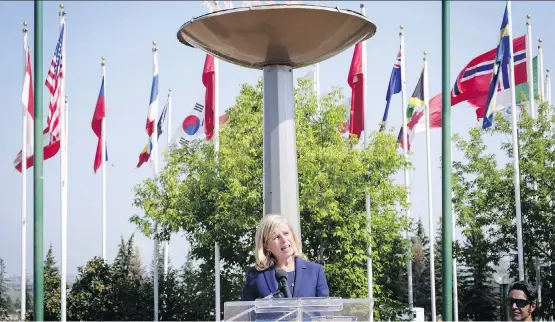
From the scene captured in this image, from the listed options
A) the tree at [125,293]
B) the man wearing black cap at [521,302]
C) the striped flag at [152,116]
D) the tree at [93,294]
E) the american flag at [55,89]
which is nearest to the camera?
the man wearing black cap at [521,302]

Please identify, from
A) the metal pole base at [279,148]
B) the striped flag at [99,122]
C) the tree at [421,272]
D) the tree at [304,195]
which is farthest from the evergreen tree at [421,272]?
the metal pole base at [279,148]

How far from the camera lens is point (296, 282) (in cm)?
700

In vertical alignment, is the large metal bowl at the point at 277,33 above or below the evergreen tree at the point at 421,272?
above

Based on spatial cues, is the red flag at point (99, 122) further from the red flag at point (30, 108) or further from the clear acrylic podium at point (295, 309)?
the clear acrylic podium at point (295, 309)

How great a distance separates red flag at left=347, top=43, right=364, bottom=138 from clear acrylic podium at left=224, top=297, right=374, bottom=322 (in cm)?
2585

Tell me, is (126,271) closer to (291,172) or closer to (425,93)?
(425,93)

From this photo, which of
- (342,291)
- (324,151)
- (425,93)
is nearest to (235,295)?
(342,291)

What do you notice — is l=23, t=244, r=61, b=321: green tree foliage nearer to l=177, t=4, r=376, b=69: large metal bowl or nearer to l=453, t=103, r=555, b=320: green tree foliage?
l=453, t=103, r=555, b=320: green tree foliage

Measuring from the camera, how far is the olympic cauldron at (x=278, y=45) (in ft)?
39.4

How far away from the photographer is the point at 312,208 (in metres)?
Answer: 31.3

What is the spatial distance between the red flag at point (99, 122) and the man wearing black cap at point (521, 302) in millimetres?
28314

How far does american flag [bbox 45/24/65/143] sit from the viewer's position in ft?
87.7

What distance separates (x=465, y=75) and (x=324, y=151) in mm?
5503

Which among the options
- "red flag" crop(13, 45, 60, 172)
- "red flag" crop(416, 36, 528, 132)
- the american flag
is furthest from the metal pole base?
"red flag" crop(416, 36, 528, 132)
